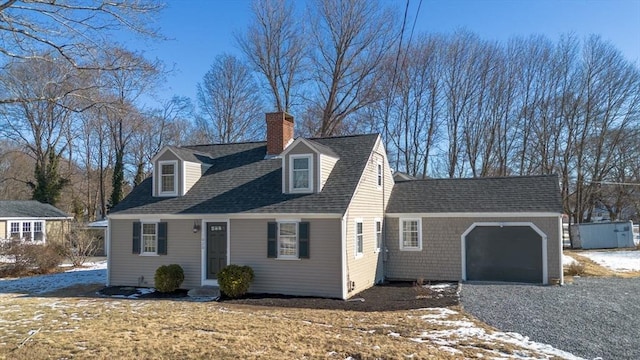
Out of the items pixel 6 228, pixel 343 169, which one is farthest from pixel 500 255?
pixel 6 228

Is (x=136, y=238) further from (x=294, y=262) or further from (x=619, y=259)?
(x=619, y=259)

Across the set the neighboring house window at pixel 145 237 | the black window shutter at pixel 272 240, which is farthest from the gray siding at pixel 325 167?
the neighboring house window at pixel 145 237

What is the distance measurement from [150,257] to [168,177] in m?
3.01

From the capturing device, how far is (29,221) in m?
32.6

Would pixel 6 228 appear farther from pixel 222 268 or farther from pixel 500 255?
pixel 500 255

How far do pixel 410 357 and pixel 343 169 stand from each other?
953 cm

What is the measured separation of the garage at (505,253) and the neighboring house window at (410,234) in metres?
1.68

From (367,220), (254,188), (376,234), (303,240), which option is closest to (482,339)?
(303,240)

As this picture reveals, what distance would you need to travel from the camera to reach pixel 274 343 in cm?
823

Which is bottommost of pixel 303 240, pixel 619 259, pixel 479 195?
pixel 619 259

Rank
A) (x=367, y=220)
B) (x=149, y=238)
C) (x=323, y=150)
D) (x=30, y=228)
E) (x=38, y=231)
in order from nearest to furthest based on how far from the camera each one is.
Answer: (x=323, y=150)
(x=367, y=220)
(x=149, y=238)
(x=30, y=228)
(x=38, y=231)

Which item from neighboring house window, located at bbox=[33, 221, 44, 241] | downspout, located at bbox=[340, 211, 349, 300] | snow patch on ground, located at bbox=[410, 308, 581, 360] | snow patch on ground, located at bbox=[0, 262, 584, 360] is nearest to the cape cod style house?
downspout, located at bbox=[340, 211, 349, 300]

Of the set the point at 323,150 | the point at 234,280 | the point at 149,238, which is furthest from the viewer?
the point at 149,238

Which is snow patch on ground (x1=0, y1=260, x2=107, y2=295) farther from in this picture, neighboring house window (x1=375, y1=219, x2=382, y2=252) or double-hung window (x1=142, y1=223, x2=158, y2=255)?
neighboring house window (x1=375, y1=219, x2=382, y2=252)
